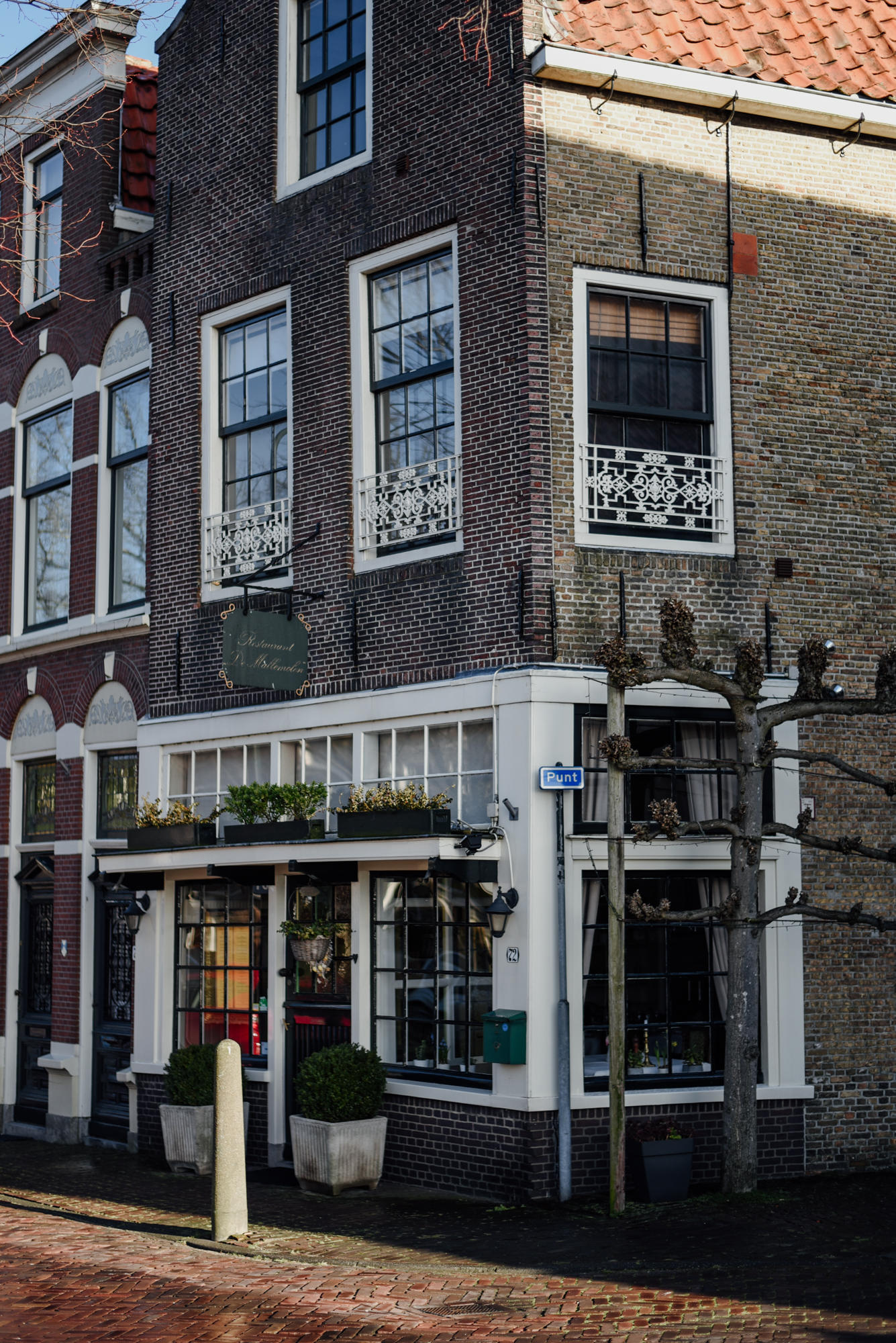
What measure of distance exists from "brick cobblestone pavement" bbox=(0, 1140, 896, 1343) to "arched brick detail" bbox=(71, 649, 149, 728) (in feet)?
18.1

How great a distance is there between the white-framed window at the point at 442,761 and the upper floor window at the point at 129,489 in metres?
4.53

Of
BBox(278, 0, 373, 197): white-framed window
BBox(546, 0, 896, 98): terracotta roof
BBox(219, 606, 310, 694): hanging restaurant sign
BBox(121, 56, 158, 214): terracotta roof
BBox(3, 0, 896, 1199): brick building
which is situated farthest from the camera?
BBox(121, 56, 158, 214): terracotta roof

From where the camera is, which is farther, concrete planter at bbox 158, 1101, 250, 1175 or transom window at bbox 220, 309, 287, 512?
transom window at bbox 220, 309, 287, 512

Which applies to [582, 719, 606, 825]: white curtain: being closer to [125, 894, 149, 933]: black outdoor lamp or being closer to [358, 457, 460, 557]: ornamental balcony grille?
[358, 457, 460, 557]: ornamental balcony grille

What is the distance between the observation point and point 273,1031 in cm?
1435

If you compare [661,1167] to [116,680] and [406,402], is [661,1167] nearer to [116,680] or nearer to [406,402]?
[406,402]

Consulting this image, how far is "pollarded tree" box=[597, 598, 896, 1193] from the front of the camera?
1152 cm

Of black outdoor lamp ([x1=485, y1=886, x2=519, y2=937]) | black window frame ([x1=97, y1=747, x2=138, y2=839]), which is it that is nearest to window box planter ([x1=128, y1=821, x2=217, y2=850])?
black window frame ([x1=97, y1=747, x2=138, y2=839])

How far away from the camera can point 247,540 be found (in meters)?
15.2

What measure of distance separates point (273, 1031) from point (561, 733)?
419cm

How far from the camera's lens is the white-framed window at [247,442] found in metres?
14.9

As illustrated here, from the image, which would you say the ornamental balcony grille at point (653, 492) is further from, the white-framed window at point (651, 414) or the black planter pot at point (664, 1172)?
the black planter pot at point (664, 1172)

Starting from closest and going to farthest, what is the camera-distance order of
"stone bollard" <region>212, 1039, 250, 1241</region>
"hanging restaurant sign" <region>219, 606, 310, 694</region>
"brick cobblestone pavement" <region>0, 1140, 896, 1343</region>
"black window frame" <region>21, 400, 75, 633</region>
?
"brick cobblestone pavement" <region>0, 1140, 896, 1343</region>
"stone bollard" <region>212, 1039, 250, 1241</region>
"hanging restaurant sign" <region>219, 606, 310, 694</region>
"black window frame" <region>21, 400, 75, 633</region>

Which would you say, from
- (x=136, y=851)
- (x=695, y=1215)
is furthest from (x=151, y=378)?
(x=695, y=1215)
